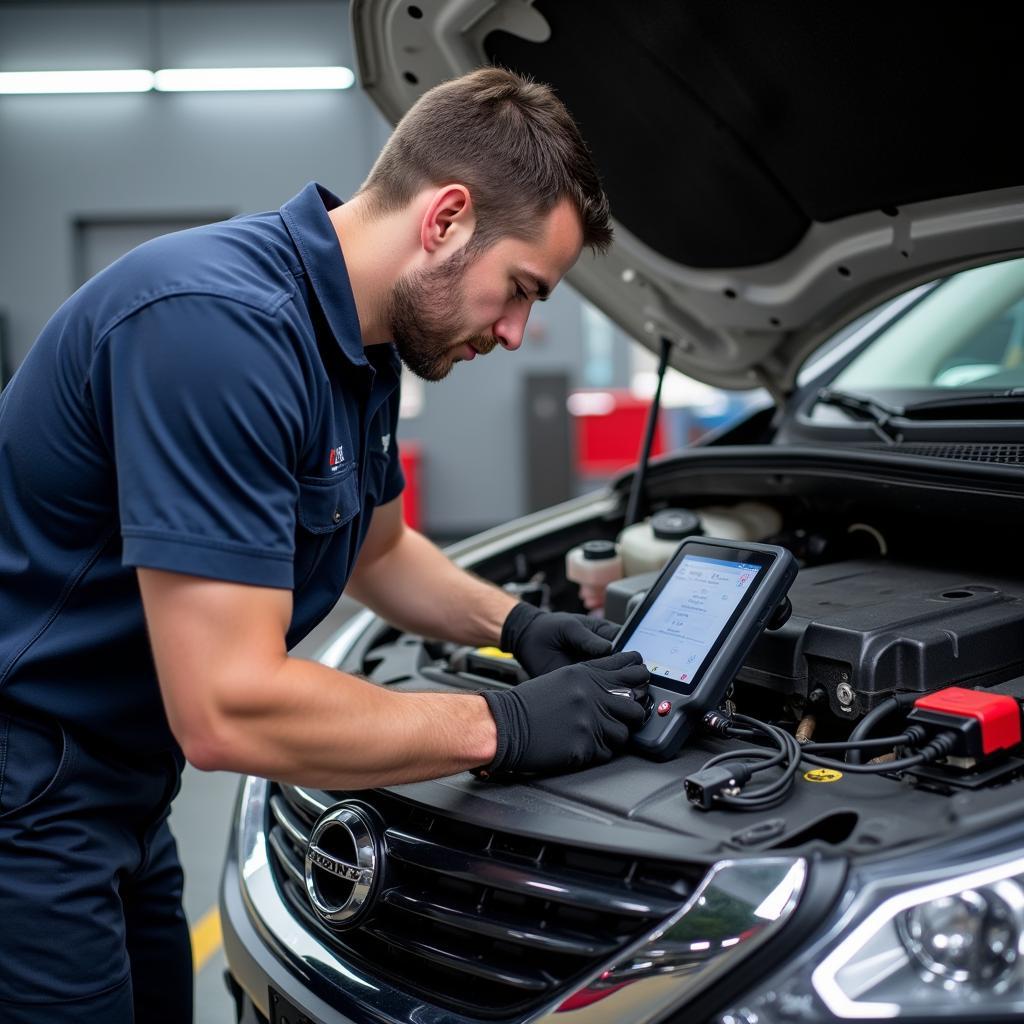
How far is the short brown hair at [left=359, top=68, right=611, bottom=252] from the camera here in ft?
4.17

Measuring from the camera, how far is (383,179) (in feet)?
4.40

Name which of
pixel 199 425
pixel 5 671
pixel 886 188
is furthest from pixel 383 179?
pixel 886 188

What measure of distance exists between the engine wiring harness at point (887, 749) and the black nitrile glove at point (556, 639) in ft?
1.33

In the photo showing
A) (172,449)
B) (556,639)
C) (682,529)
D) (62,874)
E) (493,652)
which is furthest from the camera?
(682,529)

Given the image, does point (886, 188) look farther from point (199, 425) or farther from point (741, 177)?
point (199, 425)

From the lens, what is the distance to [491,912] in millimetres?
1111

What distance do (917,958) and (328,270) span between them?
952mm

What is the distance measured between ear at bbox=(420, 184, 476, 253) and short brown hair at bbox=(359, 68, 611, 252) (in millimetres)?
12

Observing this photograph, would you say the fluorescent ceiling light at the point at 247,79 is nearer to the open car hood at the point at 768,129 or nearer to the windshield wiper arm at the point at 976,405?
the open car hood at the point at 768,129

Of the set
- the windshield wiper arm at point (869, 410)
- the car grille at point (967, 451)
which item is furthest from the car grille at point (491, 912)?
the windshield wiper arm at point (869, 410)

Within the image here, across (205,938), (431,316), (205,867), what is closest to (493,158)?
(431,316)

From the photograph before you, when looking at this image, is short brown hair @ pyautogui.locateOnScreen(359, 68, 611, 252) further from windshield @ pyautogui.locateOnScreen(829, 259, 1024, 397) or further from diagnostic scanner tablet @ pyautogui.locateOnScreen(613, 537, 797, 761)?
Answer: windshield @ pyautogui.locateOnScreen(829, 259, 1024, 397)

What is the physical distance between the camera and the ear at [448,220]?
1.25 m

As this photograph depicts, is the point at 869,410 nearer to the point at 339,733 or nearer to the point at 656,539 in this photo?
the point at 656,539
